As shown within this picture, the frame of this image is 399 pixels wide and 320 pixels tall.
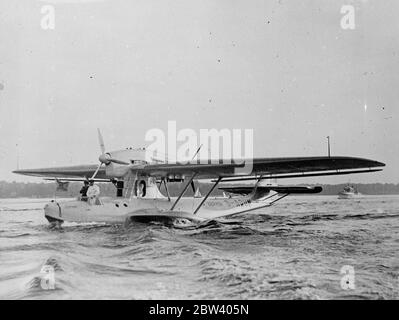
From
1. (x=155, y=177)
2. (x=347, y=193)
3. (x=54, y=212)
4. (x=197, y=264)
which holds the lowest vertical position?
(x=347, y=193)

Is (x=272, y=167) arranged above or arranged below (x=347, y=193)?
above

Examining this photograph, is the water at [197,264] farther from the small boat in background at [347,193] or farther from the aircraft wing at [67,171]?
the small boat in background at [347,193]

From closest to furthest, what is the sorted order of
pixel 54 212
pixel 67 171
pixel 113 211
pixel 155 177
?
pixel 113 211 → pixel 54 212 → pixel 155 177 → pixel 67 171

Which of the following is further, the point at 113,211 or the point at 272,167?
the point at 113,211

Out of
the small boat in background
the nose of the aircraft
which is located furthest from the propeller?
the small boat in background

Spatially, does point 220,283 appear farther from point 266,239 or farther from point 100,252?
point 266,239

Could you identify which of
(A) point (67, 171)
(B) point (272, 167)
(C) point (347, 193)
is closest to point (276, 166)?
(B) point (272, 167)

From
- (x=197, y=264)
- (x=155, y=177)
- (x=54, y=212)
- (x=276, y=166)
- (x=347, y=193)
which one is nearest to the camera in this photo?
(x=197, y=264)

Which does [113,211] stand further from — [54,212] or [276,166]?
[276,166]
